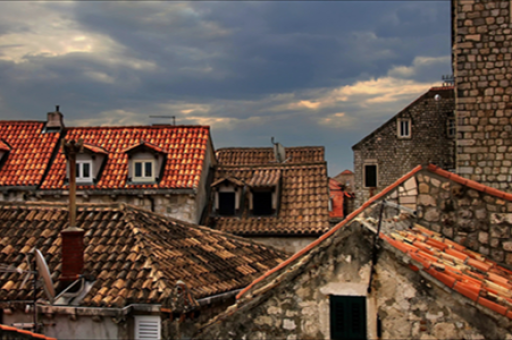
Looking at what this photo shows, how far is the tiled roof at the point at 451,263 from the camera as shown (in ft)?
20.4

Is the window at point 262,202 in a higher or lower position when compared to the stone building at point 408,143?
lower

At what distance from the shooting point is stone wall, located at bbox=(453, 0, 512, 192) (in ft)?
39.9

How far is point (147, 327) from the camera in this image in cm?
1008

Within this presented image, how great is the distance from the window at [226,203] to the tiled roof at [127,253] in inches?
253

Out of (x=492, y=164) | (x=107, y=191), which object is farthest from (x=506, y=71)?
(x=107, y=191)

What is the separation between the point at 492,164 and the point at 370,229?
6.88 meters

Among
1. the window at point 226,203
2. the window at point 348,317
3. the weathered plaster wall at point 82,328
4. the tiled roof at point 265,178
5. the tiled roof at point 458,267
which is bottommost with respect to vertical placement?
the weathered plaster wall at point 82,328

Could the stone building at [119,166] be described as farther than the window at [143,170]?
No

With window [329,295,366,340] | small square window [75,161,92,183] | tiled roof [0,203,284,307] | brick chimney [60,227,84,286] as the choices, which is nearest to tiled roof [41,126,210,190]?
small square window [75,161,92,183]

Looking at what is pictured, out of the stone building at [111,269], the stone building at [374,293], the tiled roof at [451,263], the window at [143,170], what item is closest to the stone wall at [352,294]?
the stone building at [374,293]

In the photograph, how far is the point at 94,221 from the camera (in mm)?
12719

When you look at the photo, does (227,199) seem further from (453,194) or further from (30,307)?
(453,194)

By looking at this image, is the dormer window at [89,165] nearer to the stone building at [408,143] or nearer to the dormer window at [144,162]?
the dormer window at [144,162]

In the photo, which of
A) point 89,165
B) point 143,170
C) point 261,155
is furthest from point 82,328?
point 261,155
